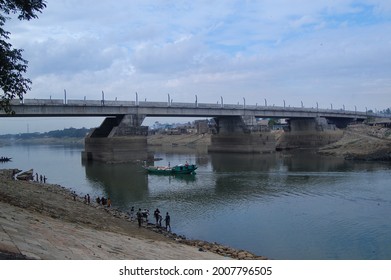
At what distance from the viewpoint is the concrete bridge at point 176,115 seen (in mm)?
62688

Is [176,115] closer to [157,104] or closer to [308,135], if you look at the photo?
[157,104]

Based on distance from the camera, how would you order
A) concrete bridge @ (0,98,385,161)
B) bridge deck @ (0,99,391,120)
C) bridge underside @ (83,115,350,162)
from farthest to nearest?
bridge underside @ (83,115,350,162) → concrete bridge @ (0,98,385,161) → bridge deck @ (0,99,391,120)

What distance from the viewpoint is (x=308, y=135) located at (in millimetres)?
106188

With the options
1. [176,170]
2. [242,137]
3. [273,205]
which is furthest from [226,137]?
[273,205]

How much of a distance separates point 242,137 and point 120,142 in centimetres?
3271

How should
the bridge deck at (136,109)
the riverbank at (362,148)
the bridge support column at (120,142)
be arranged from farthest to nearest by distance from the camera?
the bridge support column at (120,142), the riverbank at (362,148), the bridge deck at (136,109)

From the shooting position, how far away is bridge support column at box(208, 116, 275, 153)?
87188mm

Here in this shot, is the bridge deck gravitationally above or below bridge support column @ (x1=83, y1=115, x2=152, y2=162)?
above

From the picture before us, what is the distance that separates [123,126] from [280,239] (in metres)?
50.6

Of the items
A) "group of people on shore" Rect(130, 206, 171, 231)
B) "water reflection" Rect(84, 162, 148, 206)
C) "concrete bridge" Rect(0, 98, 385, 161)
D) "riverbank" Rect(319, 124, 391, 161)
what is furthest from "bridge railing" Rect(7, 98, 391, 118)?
"group of people on shore" Rect(130, 206, 171, 231)

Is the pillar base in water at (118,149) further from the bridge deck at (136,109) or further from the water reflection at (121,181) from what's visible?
the bridge deck at (136,109)

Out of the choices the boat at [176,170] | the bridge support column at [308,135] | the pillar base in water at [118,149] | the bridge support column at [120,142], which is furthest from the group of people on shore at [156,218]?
the bridge support column at [308,135]

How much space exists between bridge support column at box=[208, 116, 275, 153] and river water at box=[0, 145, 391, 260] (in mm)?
34282

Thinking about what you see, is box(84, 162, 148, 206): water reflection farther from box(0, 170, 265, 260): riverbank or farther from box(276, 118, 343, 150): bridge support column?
box(276, 118, 343, 150): bridge support column
